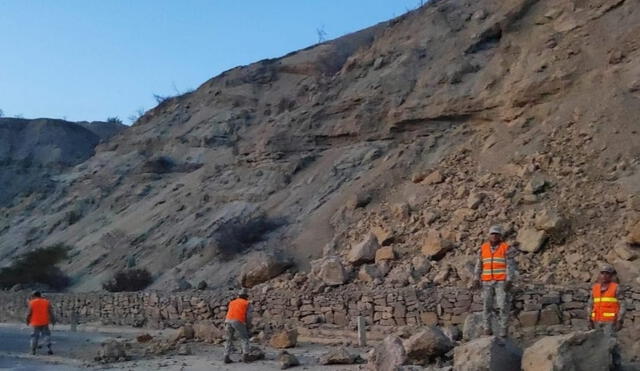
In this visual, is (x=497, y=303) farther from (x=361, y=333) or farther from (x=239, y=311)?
(x=239, y=311)

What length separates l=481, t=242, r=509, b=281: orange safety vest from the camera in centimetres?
1060

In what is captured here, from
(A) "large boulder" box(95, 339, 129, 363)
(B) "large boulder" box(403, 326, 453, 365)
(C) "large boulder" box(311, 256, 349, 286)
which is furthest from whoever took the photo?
(C) "large boulder" box(311, 256, 349, 286)

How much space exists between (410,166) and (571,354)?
14.1m

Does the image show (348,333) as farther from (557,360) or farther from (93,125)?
(93,125)

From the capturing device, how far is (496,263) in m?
10.6

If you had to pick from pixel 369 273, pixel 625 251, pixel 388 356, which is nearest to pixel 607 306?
pixel 388 356

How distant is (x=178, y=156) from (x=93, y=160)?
6964 millimetres

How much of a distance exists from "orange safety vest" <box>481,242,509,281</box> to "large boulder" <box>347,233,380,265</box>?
271 inches

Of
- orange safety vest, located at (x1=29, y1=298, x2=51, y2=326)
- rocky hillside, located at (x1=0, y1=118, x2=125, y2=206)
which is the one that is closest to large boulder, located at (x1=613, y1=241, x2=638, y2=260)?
orange safety vest, located at (x1=29, y1=298, x2=51, y2=326)

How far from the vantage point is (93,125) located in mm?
72000

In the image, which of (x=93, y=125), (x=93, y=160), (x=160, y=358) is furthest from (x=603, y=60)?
(x=93, y=125)

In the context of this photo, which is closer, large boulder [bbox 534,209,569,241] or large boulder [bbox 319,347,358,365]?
large boulder [bbox 319,347,358,365]

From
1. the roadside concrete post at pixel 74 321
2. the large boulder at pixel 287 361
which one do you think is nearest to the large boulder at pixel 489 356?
the large boulder at pixel 287 361

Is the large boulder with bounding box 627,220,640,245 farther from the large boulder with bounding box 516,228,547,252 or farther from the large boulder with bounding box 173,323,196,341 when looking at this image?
the large boulder with bounding box 173,323,196,341
